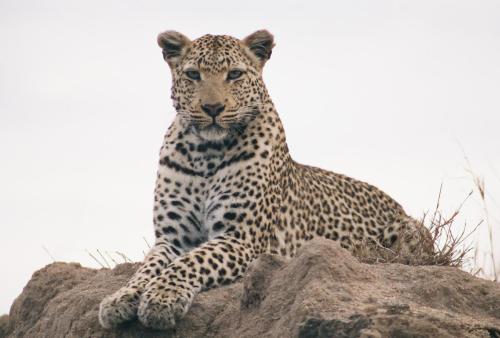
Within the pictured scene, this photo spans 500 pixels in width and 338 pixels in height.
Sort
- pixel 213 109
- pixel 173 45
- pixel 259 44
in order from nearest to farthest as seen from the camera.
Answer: pixel 213 109 < pixel 173 45 < pixel 259 44

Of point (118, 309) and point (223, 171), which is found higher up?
point (223, 171)

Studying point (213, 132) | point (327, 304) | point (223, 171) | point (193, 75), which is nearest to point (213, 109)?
point (213, 132)

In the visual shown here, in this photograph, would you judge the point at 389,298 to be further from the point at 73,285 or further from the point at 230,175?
the point at 73,285

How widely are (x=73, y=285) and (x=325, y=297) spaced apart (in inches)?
172

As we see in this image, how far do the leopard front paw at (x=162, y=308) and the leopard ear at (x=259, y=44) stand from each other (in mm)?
3273

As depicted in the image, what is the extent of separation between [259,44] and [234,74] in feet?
2.30

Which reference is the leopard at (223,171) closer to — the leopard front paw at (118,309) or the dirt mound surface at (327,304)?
the leopard front paw at (118,309)

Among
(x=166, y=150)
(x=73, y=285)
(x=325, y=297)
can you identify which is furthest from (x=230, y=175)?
(x=325, y=297)

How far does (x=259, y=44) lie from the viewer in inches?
432

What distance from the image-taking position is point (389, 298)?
7.68 meters

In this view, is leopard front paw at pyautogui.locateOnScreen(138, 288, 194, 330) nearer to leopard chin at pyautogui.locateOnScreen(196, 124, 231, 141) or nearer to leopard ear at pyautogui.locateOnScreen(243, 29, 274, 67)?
leopard chin at pyautogui.locateOnScreen(196, 124, 231, 141)

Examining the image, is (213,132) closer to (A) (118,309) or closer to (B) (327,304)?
(A) (118,309)

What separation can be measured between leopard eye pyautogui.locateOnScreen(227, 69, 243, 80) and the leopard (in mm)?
10

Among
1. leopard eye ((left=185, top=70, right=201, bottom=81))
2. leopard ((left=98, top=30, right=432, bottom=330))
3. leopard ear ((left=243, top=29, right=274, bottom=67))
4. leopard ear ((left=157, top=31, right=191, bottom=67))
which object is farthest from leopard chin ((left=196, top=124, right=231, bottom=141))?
leopard ear ((left=243, top=29, right=274, bottom=67))
